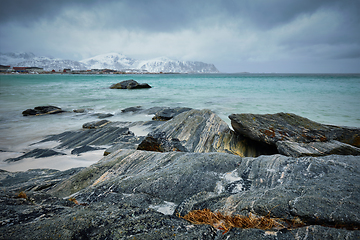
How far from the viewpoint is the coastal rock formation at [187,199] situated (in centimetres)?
158

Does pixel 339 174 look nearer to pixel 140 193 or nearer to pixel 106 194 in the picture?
pixel 140 193

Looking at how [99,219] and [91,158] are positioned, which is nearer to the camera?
[99,219]

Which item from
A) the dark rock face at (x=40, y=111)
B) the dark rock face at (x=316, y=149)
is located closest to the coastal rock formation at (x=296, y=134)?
the dark rock face at (x=316, y=149)

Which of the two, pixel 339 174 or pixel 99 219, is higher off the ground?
pixel 339 174

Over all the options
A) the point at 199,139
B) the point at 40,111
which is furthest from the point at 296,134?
the point at 40,111

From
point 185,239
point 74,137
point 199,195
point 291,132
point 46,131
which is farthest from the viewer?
point 46,131

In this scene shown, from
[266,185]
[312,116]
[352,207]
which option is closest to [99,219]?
[266,185]

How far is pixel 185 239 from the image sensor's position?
1517 mm

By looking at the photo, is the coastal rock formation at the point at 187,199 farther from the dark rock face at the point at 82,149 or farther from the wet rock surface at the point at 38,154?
the dark rock face at the point at 82,149

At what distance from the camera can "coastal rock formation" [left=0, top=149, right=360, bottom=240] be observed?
5.17ft

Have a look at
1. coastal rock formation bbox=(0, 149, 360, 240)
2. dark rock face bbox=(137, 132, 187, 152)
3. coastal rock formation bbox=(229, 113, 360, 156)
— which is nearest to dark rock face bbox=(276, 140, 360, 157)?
coastal rock formation bbox=(229, 113, 360, 156)

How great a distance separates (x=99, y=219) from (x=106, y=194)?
687 mm

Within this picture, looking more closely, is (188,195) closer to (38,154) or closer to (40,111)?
(38,154)

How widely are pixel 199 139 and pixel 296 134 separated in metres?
2.73
